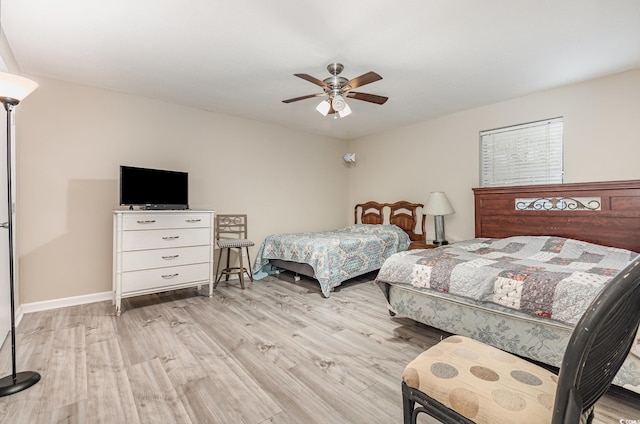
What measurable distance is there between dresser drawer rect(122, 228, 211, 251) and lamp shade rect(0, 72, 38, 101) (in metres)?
1.49

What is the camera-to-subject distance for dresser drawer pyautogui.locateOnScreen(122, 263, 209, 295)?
294cm

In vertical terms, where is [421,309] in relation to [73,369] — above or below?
above

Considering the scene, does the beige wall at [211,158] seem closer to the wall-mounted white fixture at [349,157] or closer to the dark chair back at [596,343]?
the wall-mounted white fixture at [349,157]

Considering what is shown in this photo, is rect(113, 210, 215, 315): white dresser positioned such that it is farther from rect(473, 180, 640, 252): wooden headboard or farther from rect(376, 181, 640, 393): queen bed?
rect(473, 180, 640, 252): wooden headboard

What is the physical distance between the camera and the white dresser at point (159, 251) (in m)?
2.89

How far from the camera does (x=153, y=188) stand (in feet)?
10.8

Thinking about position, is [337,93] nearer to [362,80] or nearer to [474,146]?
[362,80]

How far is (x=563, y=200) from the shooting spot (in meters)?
3.22

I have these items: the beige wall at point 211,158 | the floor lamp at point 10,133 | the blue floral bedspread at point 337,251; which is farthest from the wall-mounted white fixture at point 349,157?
the floor lamp at point 10,133

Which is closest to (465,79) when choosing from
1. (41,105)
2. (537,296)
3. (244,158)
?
(537,296)

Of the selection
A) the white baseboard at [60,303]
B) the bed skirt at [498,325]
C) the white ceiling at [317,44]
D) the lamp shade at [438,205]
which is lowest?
the white baseboard at [60,303]

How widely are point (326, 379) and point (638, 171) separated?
3531mm

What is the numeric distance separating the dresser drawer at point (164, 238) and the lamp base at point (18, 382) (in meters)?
1.26

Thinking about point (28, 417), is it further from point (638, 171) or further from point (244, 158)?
point (638, 171)
